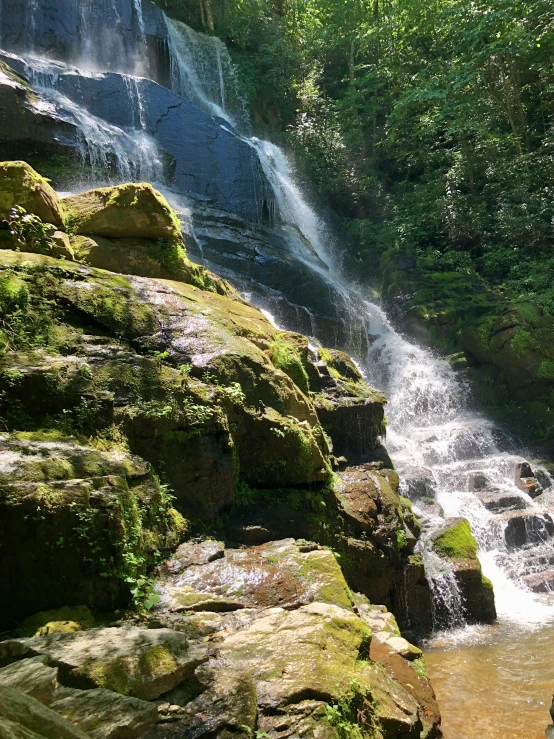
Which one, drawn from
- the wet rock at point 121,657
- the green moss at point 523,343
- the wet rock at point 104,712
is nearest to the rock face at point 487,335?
the green moss at point 523,343

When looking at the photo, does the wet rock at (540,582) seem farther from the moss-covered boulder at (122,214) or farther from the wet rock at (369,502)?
the moss-covered boulder at (122,214)

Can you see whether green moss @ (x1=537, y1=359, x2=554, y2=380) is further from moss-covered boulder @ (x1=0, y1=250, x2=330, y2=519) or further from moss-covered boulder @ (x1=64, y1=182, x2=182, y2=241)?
moss-covered boulder @ (x1=64, y1=182, x2=182, y2=241)

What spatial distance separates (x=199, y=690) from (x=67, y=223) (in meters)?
5.87

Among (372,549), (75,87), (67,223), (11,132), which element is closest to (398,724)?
(372,549)

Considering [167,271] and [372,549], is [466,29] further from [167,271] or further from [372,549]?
[372,549]

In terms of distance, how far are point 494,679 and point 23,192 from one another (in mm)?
7221

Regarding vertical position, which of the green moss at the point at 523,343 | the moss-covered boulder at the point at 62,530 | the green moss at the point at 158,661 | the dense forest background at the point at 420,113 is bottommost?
the green moss at the point at 158,661

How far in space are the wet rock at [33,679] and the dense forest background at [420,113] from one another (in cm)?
1462

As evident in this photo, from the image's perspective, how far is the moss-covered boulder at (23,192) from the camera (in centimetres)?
610

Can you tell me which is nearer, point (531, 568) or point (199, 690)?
point (199, 690)

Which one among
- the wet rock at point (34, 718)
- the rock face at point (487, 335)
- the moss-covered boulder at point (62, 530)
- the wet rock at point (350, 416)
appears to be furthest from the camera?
the rock face at point (487, 335)

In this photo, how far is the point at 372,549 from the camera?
6.19m

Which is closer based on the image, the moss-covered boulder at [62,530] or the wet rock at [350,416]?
the moss-covered boulder at [62,530]

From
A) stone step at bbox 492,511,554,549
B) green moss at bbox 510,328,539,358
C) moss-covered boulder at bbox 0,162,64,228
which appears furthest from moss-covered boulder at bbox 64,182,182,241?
green moss at bbox 510,328,539,358
